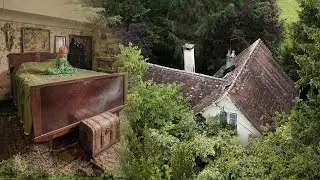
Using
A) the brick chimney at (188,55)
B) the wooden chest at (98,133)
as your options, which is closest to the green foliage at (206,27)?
the brick chimney at (188,55)

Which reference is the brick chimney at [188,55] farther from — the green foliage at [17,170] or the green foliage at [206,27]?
the green foliage at [17,170]

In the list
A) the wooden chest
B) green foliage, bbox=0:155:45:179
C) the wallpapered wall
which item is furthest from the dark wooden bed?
the wallpapered wall

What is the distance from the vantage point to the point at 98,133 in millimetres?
2785

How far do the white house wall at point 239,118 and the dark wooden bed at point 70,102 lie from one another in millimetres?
6607

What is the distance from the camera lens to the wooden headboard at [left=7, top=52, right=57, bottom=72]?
504 centimetres

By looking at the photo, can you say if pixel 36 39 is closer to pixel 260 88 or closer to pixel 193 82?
pixel 193 82

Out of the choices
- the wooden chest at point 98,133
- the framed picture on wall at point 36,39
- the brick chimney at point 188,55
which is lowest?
the brick chimney at point 188,55

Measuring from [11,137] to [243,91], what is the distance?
8.41 m

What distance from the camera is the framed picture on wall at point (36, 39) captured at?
15.3 ft

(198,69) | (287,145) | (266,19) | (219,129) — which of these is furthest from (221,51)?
(287,145)

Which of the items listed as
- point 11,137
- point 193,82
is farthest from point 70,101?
point 193,82

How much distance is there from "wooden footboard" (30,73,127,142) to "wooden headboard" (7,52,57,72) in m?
2.00

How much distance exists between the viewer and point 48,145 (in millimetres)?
2854

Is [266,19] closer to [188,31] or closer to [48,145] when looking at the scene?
[188,31]
